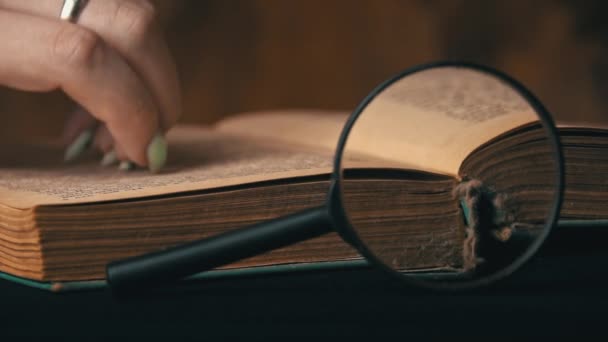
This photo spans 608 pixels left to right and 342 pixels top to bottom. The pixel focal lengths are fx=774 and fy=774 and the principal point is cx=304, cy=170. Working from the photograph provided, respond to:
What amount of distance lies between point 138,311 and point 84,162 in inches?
18.7

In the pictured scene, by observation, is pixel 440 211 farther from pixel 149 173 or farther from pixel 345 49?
pixel 345 49

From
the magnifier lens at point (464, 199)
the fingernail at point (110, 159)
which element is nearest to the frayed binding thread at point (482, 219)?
the magnifier lens at point (464, 199)

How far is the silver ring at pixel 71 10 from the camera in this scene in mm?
983

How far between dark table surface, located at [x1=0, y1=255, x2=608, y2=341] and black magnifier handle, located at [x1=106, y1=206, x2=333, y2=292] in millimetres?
23

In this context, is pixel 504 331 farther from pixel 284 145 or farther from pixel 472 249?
pixel 284 145

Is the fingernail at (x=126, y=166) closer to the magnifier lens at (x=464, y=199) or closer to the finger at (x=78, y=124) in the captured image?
the finger at (x=78, y=124)

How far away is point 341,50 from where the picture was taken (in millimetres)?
2279

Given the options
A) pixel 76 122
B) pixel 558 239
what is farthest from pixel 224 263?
pixel 76 122

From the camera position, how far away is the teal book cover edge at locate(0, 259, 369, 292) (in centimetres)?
79

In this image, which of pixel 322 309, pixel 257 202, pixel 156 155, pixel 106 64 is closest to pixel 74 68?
pixel 106 64

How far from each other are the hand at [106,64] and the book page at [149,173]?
0.20 ft

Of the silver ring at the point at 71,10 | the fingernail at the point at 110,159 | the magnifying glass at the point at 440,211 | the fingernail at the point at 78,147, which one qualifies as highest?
the silver ring at the point at 71,10

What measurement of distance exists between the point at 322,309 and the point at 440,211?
0.18m

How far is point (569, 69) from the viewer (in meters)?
2.03
